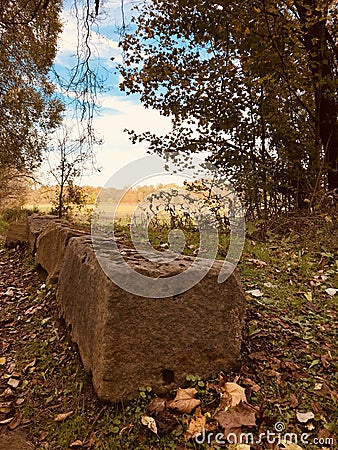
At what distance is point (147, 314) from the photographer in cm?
237

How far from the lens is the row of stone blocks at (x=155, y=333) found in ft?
7.52

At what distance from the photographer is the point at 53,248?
4484mm

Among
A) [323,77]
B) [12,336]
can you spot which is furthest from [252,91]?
[12,336]

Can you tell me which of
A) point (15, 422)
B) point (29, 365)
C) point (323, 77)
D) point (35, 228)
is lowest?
point (15, 422)

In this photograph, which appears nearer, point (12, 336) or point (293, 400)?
point (293, 400)

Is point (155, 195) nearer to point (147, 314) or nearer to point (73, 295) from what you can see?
point (73, 295)

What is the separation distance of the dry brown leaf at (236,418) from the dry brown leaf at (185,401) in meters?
0.15

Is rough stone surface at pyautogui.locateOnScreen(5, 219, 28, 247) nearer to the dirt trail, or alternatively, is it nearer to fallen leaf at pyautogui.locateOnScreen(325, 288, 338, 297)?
the dirt trail

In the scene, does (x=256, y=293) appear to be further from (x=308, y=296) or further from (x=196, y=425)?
(x=196, y=425)

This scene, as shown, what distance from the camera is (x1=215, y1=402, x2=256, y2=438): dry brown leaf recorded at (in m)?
2.08

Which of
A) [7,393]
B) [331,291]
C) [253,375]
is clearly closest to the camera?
[253,375]

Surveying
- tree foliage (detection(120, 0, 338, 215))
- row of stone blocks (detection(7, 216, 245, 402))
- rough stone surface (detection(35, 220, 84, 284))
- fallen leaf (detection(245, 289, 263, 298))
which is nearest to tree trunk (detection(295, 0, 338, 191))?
tree foliage (detection(120, 0, 338, 215))

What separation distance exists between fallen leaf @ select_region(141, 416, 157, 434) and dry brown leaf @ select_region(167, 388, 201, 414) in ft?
0.46

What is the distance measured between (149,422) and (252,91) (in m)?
6.69
